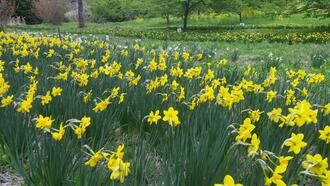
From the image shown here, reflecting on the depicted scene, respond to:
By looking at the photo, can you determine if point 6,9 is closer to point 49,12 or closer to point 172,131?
point 172,131

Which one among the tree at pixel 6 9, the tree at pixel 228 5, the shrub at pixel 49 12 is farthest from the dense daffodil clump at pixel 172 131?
the shrub at pixel 49 12

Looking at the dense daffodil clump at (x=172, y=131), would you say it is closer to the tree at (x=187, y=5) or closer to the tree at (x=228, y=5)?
the tree at (x=187, y=5)

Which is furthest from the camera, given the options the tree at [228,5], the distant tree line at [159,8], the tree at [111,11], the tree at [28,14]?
the tree at [111,11]

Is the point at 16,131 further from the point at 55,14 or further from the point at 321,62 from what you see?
the point at 55,14

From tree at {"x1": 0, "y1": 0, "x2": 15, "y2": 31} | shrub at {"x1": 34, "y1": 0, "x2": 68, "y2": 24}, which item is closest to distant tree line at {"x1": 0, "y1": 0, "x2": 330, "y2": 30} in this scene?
shrub at {"x1": 34, "y1": 0, "x2": 68, "y2": 24}

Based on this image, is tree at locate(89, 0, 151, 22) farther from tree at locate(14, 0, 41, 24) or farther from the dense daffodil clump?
the dense daffodil clump

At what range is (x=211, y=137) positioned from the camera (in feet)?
7.22

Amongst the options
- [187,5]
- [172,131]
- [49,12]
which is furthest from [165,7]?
[172,131]

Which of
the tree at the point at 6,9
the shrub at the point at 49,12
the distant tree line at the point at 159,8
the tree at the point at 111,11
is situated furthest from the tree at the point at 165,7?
the tree at the point at 111,11

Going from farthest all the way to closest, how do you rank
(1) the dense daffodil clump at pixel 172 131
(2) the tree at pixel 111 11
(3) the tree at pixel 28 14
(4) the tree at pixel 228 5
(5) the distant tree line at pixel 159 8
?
(2) the tree at pixel 111 11 < (3) the tree at pixel 28 14 < (4) the tree at pixel 228 5 < (5) the distant tree line at pixel 159 8 < (1) the dense daffodil clump at pixel 172 131

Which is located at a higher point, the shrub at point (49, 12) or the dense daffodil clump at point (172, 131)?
the shrub at point (49, 12)

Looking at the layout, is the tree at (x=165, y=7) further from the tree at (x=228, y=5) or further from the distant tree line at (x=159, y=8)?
the tree at (x=228, y=5)

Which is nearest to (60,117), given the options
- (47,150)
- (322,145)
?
(47,150)

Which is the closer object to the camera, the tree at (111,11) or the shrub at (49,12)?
the shrub at (49,12)
